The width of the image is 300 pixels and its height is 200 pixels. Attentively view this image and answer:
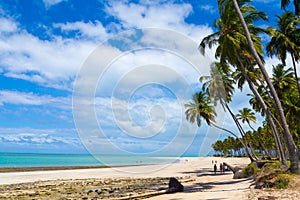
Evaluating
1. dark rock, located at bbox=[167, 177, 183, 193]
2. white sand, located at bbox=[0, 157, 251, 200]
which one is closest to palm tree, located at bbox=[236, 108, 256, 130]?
white sand, located at bbox=[0, 157, 251, 200]

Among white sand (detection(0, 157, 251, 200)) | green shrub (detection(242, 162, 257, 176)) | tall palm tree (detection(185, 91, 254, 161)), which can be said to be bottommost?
white sand (detection(0, 157, 251, 200))

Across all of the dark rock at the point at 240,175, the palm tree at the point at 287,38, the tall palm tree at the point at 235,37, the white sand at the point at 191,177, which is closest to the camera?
the white sand at the point at 191,177

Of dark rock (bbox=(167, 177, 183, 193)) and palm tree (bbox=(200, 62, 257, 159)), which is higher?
palm tree (bbox=(200, 62, 257, 159))

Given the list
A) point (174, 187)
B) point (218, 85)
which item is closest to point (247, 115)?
point (218, 85)

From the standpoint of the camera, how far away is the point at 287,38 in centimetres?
2052

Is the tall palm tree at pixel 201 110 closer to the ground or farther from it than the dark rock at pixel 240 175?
farther from it

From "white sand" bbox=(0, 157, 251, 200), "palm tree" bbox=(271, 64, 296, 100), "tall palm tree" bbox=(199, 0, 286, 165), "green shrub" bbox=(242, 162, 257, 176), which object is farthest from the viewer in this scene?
"palm tree" bbox=(271, 64, 296, 100)

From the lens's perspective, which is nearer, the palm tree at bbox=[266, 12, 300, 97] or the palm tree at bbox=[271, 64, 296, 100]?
the palm tree at bbox=[266, 12, 300, 97]

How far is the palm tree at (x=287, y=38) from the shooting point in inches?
805

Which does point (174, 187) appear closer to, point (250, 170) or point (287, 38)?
point (250, 170)

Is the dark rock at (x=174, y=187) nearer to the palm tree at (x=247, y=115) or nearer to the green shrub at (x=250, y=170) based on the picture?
the green shrub at (x=250, y=170)

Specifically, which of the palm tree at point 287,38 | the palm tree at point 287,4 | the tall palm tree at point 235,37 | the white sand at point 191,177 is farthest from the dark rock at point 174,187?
the palm tree at point 287,4

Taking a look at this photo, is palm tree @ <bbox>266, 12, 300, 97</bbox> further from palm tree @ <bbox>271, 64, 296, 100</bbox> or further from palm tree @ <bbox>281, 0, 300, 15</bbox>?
palm tree @ <bbox>271, 64, 296, 100</bbox>

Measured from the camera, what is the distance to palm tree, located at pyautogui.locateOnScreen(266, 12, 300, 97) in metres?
20.5
